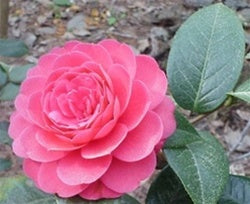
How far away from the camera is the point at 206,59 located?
804mm

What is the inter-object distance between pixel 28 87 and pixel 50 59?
42 millimetres

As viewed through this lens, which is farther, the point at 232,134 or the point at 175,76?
the point at 232,134

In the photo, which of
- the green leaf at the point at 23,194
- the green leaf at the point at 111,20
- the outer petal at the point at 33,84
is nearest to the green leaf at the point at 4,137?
the green leaf at the point at 23,194

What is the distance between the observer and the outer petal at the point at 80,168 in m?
0.63

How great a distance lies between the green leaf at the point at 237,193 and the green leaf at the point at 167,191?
0.06 metres

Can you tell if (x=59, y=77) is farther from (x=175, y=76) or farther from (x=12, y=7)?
(x=12, y=7)

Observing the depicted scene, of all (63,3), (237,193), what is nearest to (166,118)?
(237,193)

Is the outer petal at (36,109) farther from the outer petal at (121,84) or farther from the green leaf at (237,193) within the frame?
the green leaf at (237,193)

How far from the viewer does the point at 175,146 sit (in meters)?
0.71

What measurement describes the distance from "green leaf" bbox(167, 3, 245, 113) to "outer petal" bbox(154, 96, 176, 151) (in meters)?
0.13

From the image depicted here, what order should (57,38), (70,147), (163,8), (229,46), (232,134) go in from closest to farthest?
1. (70,147)
2. (229,46)
3. (232,134)
4. (57,38)
5. (163,8)

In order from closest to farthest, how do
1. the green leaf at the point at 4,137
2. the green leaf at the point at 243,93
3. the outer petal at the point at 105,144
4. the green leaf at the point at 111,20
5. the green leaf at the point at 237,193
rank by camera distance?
1. the outer petal at the point at 105,144
2. the green leaf at the point at 243,93
3. the green leaf at the point at 237,193
4. the green leaf at the point at 4,137
5. the green leaf at the point at 111,20

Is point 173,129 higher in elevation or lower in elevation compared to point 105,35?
higher

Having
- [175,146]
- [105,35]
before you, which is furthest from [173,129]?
→ [105,35]
